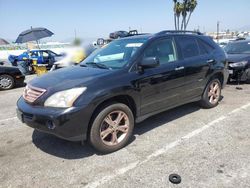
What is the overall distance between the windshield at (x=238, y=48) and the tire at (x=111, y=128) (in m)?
6.74

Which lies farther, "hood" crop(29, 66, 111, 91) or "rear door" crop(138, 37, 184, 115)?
"rear door" crop(138, 37, 184, 115)

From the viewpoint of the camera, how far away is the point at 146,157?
343 centimetres

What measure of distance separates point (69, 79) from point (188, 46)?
8.62ft

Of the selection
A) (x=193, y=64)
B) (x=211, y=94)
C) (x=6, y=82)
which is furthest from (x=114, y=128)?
(x=6, y=82)

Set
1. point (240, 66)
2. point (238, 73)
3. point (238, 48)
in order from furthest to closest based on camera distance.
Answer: point (238, 48), point (238, 73), point (240, 66)

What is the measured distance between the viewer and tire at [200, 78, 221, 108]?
5.39m

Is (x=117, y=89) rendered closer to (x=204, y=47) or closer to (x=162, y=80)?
(x=162, y=80)

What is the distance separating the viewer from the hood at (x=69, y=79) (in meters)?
3.29

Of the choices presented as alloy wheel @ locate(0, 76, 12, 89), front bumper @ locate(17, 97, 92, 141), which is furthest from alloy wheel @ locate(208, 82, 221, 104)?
alloy wheel @ locate(0, 76, 12, 89)

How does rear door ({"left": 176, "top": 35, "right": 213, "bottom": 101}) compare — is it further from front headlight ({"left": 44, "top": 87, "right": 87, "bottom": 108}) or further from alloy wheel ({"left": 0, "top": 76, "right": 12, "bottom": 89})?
alloy wheel ({"left": 0, "top": 76, "right": 12, "bottom": 89})

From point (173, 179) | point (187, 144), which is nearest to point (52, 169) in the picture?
point (173, 179)

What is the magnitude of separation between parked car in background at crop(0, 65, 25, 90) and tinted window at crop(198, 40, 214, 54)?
23.9ft

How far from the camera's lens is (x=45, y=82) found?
3.57m

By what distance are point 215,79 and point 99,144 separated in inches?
135
